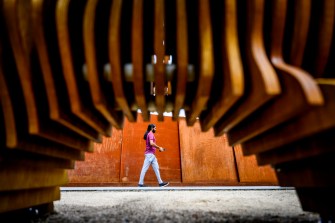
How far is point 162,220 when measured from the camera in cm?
104

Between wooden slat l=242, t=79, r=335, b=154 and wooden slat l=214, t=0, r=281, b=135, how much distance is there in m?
0.08

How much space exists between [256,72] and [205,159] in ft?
14.1

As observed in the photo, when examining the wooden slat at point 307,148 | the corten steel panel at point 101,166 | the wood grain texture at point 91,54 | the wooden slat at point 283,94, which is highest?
the corten steel panel at point 101,166

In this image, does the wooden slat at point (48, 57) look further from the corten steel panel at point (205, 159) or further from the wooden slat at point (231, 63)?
the corten steel panel at point (205, 159)

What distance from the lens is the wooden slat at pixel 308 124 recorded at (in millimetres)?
478

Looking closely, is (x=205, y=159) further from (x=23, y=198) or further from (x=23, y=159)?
(x=23, y=159)

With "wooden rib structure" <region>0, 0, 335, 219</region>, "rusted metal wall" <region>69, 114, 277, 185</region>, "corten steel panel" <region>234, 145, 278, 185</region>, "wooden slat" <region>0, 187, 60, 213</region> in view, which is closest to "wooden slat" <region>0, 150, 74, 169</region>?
"wooden rib structure" <region>0, 0, 335, 219</region>

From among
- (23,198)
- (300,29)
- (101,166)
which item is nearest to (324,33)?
(300,29)

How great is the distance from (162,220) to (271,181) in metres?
4.07

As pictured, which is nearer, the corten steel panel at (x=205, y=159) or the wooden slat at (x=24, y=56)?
the wooden slat at (x=24, y=56)

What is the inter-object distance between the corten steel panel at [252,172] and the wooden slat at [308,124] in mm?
4088

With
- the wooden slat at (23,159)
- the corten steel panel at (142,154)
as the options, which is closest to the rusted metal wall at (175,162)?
the corten steel panel at (142,154)

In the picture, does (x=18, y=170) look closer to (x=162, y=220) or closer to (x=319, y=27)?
(x=162, y=220)

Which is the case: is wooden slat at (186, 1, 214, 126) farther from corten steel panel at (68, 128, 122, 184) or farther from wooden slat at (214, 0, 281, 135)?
corten steel panel at (68, 128, 122, 184)
